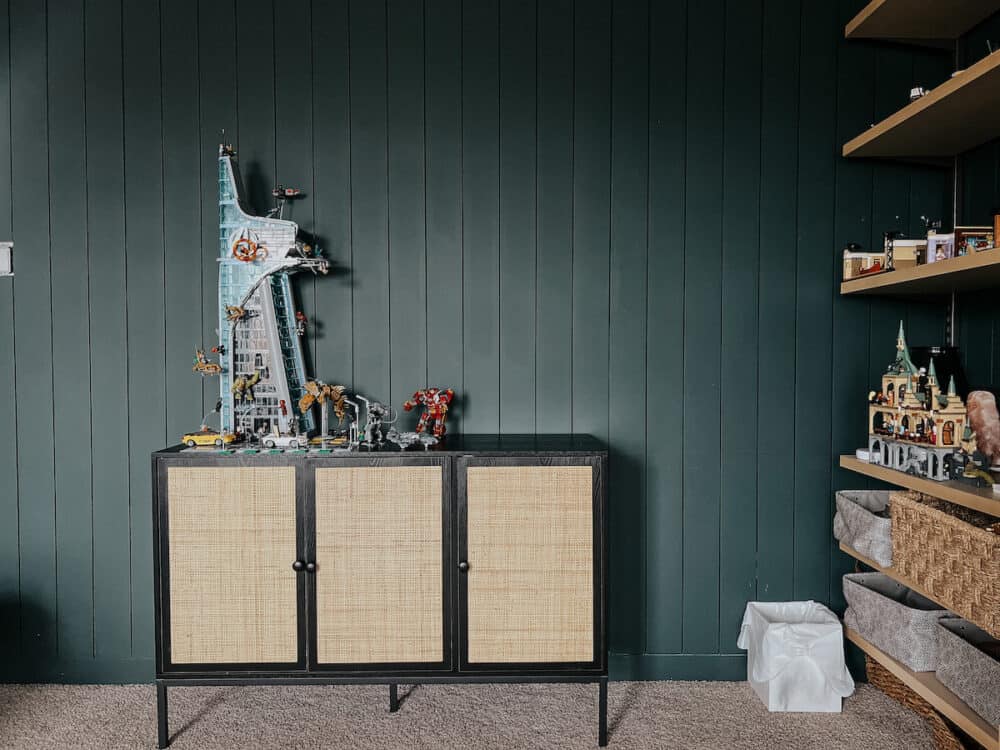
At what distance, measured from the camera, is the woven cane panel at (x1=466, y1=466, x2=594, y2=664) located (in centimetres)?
204

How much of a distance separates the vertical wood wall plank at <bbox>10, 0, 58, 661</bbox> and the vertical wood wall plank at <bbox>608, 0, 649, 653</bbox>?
6.58 feet

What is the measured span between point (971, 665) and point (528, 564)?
3.90ft

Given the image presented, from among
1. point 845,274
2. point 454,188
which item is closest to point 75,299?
point 454,188

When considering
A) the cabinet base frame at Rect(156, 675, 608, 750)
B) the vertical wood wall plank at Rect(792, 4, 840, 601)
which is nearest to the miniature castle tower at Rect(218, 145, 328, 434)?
the cabinet base frame at Rect(156, 675, 608, 750)

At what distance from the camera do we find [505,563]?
205 centimetres

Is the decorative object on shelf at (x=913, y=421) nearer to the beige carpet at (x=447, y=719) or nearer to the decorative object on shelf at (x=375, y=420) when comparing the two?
the beige carpet at (x=447, y=719)

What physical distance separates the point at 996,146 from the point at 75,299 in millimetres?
3226

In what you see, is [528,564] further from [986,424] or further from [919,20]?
[919,20]

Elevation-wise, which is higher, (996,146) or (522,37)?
(522,37)

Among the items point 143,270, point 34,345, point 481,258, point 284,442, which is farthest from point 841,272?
point 34,345

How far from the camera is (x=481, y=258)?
2428 millimetres

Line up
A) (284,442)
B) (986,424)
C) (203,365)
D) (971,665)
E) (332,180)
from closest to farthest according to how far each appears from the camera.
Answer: (971,665) < (986,424) < (284,442) < (203,365) < (332,180)

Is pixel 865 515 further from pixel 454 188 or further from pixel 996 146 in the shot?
pixel 454 188

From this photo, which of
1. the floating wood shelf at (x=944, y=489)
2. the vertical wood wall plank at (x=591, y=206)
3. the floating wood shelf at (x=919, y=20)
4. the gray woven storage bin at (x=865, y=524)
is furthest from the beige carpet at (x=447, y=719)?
the floating wood shelf at (x=919, y=20)
